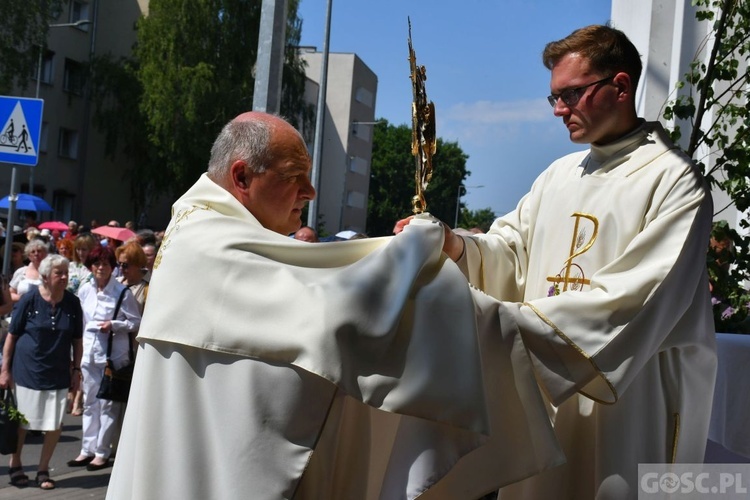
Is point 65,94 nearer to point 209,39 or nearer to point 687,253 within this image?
point 209,39

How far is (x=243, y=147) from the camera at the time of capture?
2.88 m

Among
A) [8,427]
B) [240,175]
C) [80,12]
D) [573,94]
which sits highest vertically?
[80,12]

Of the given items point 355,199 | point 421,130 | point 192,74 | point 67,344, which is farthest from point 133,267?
point 355,199

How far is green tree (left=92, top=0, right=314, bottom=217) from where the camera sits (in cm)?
3622

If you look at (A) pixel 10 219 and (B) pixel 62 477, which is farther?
(A) pixel 10 219

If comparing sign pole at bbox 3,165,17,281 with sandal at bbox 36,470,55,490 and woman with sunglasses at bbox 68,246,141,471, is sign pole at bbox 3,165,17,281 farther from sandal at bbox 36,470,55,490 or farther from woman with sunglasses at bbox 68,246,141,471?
sandal at bbox 36,470,55,490

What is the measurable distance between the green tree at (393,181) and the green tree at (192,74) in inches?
1709

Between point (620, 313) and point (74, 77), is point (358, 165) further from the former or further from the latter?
point (620, 313)

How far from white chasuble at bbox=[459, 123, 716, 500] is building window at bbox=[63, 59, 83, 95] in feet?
126

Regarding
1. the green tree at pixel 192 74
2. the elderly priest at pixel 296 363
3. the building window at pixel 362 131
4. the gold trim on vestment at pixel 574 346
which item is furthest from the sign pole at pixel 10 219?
the building window at pixel 362 131

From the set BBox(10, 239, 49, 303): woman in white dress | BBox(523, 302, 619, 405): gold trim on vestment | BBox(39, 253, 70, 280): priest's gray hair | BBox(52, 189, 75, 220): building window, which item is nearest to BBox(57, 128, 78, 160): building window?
BBox(52, 189, 75, 220): building window

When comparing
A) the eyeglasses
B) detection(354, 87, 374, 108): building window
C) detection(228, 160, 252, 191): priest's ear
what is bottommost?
detection(228, 160, 252, 191): priest's ear

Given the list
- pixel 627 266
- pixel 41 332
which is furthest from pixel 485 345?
pixel 41 332

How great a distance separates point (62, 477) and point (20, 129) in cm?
332
